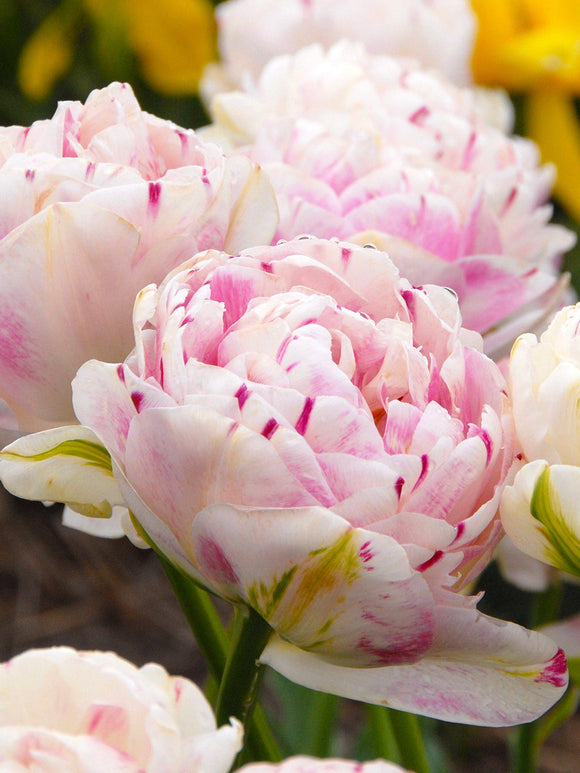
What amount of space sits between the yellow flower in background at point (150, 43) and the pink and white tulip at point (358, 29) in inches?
16.2

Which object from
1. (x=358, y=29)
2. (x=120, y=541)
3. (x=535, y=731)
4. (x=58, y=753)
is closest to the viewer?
(x=58, y=753)

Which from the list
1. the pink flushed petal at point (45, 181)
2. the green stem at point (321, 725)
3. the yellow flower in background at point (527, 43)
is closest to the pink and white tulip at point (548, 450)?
the pink flushed petal at point (45, 181)

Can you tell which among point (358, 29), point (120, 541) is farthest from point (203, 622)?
point (120, 541)

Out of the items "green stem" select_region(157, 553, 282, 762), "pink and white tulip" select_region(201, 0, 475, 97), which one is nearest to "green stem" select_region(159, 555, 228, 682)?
"green stem" select_region(157, 553, 282, 762)

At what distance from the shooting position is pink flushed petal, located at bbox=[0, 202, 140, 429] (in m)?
0.26

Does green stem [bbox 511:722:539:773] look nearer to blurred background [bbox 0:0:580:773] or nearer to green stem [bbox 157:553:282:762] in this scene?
green stem [bbox 157:553:282:762]

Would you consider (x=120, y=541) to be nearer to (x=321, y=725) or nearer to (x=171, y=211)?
(x=321, y=725)

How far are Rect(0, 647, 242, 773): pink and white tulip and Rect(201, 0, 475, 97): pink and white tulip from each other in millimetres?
395

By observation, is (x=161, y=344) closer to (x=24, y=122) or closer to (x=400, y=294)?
(x=400, y=294)

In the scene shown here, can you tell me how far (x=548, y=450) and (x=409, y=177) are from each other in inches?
5.4

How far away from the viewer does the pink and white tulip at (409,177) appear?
1.11ft

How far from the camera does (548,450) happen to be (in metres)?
0.23

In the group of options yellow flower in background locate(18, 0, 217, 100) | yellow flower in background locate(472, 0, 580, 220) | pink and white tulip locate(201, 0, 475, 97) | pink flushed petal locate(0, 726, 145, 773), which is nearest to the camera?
pink flushed petal locate(0, 726, 145, 773)

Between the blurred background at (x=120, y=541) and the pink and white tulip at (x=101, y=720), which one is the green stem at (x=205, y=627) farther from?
the blurred background at (x=120, y=541)
